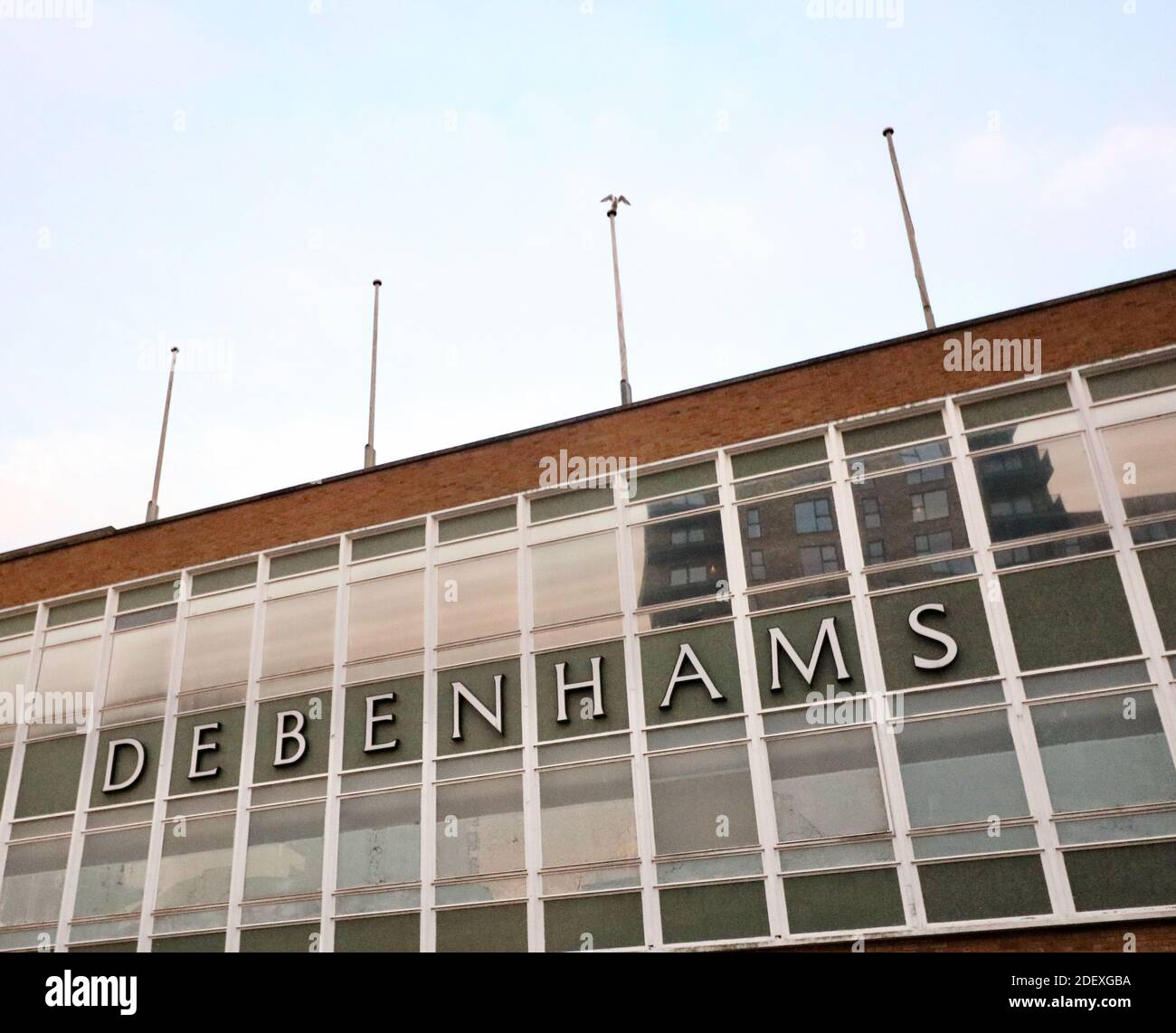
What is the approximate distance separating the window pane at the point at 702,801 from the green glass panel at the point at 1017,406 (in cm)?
612

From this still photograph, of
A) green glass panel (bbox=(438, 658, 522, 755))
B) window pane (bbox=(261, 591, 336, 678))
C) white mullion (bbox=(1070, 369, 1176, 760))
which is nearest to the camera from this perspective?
white mullion (bbox=(1070, 369, 1176, 760))

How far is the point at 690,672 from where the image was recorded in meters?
17.2

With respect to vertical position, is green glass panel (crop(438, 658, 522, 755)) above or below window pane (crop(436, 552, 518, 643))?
below

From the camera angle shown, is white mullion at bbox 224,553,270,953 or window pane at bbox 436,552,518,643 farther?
window pane at bbox 436,552,518,643

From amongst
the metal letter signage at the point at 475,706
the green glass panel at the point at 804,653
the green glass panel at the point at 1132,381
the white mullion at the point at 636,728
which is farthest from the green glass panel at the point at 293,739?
the green glass panel at the point at 1132,381

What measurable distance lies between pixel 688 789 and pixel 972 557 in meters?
5.17

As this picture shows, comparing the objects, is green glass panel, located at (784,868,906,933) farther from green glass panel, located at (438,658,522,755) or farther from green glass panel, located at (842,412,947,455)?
green glass panel, located at (842,412,947,455)

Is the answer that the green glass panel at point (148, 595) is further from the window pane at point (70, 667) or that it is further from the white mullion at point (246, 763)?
the white mullion at point (246, 763)

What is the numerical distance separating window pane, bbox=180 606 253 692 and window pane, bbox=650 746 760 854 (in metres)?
7.63

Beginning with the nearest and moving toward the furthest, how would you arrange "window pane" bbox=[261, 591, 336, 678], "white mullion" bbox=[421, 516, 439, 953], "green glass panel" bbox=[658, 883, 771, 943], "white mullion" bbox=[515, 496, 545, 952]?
"green glass panel" bbox=[658, 883, 771, 943] → "white mullion" bbox=[515, 496, 545, 952] → "white mullion" bbox=[421, 516, 439, 953] → "window pane" bbox=[261, 591, 336, 678]

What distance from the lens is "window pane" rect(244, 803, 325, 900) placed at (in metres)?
17.9

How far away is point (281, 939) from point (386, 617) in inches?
204

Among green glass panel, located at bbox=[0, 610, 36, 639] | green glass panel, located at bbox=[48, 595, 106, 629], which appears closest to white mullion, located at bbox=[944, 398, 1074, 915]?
green glass panel, located at bbox=[48, 595, 106, 629]
